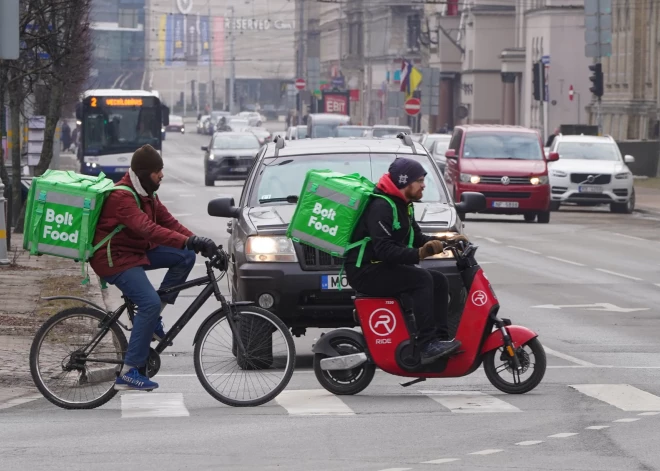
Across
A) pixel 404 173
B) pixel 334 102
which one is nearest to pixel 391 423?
pixel 404 173

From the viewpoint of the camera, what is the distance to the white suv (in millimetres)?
35312

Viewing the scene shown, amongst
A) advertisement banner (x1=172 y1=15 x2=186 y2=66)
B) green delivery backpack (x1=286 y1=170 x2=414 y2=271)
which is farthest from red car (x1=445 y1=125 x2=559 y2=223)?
advertisement banner (x1=172 y1=15 x2=186 y2=66)

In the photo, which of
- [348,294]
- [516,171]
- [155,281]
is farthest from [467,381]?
[516,171]

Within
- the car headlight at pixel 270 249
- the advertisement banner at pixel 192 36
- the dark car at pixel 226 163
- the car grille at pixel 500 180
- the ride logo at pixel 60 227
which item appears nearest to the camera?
the ride logo at pixel 60 227

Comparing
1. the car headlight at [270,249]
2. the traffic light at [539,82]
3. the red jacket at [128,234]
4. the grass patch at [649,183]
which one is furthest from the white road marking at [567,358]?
the traffic light at [539,82]

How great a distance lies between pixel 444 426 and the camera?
29.7ft

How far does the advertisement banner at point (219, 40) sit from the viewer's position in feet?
606

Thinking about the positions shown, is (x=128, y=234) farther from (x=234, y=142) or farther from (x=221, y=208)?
(x=234, y=142)

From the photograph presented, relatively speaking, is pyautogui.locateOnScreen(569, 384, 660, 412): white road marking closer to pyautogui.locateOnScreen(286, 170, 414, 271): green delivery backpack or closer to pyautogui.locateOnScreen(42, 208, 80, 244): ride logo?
pyautogui.locateOnScreen(286, 170, 414, 271): green delivery backpack

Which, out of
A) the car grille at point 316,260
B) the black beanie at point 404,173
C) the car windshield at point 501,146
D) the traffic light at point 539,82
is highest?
the traffic light at point 539,82

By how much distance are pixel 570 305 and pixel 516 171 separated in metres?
14.4

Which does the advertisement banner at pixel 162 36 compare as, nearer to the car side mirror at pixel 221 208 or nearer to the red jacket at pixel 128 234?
the car side mirror at pixel 221 208

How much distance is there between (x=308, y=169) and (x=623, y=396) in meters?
3.91

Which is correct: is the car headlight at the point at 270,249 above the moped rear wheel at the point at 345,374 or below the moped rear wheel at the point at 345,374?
above
